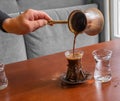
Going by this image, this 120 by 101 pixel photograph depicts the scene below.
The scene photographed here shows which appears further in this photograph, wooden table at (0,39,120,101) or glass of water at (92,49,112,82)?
glass of water at (92,49,112,82)

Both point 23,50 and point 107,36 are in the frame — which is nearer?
point 23,50

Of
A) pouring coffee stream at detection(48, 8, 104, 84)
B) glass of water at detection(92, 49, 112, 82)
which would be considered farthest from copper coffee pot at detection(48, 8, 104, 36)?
→ glass of water at detection(92, 49, 112, 82)

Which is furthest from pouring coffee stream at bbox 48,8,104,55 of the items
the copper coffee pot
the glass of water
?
the glass of water

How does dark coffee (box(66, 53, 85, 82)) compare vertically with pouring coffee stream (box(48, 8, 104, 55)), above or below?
below

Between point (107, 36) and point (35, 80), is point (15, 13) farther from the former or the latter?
point (35, 80)

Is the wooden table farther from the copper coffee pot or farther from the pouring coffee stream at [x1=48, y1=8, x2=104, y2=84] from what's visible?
the copper coffee pot

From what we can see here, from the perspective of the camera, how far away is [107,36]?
239cm

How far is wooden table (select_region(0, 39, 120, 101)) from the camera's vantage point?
0.85m

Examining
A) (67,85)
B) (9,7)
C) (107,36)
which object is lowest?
(107,36)

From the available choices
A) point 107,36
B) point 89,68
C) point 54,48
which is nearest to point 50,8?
point 54,48

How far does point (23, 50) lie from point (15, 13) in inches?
11.5

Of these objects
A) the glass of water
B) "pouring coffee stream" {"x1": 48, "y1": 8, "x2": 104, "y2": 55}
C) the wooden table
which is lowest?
the wooden table

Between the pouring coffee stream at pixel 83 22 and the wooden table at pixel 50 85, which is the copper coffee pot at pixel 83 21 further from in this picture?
the wooden table at pixel 50 85

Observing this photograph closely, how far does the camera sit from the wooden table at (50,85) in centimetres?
85
